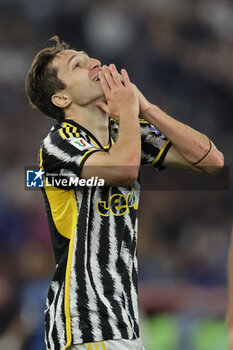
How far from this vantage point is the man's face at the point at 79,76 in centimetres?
296

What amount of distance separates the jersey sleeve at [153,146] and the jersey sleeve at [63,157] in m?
0.35

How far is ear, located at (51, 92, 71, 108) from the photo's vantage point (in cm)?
301

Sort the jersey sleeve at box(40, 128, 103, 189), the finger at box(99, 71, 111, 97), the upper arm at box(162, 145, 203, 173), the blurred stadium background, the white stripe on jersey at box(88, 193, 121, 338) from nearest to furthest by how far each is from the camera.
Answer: the white stripe on jersey at box(88, 193, 121, 338), the jersey sleeve at box(40, 128, 103, 189), the finger at box(99, 71, 111, 97), the upper arm at box(162, 145, 203, 173), the blurred stadium background

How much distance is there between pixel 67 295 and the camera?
8.61 feet

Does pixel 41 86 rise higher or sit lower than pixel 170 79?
lower

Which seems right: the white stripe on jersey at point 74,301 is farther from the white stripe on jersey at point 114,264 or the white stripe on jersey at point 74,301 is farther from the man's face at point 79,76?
the man's face at point 79,76

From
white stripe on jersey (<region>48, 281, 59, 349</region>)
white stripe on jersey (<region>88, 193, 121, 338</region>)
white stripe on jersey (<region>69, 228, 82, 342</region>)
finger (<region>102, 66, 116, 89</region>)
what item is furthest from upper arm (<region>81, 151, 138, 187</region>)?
white stripe on jersey (<region>48, 281, 59, 349</region>)

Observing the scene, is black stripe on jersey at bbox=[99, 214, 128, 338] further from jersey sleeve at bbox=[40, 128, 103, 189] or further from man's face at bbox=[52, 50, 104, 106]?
man's face at bbox=[52, 50, 104, 106]

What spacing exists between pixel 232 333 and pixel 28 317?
4.47 metres

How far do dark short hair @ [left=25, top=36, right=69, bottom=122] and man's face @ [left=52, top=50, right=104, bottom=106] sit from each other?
3 cm

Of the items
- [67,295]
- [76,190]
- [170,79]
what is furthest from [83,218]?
[170,79]

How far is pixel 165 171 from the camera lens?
725cm

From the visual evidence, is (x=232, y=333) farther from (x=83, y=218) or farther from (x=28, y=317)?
(x=28, y=317)

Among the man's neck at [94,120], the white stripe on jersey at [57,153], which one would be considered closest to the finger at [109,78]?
the man's neck at [94,120]
